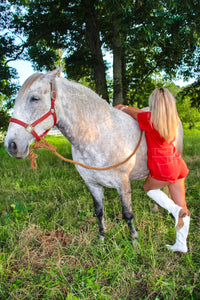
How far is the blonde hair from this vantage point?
85.2 inches

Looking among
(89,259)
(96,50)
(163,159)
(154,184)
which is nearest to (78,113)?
(163,159)

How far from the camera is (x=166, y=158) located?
7.63 feet

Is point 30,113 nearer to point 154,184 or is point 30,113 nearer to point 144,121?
point 144,121

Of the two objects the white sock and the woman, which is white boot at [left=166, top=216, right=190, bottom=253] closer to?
the woman

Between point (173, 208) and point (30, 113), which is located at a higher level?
point (30, 113)

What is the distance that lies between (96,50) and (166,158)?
501 cm

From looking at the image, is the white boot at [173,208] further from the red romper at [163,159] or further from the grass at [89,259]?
the grass at [89,259]

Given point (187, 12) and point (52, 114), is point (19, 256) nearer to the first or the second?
point (52, 114)

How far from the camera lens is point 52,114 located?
202 centimetres

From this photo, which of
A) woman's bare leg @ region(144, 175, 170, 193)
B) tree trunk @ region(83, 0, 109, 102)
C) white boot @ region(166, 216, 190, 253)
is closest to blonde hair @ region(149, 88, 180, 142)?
woman's bare leg @ region(144, 175, 170, 193)

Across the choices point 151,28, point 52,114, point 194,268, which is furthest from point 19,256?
point 151,28

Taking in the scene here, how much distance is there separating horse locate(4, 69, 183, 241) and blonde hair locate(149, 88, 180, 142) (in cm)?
44

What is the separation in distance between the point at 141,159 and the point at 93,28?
5.09 metres

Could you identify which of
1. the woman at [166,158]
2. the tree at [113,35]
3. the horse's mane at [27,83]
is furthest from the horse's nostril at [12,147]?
the tree at [113,35]
